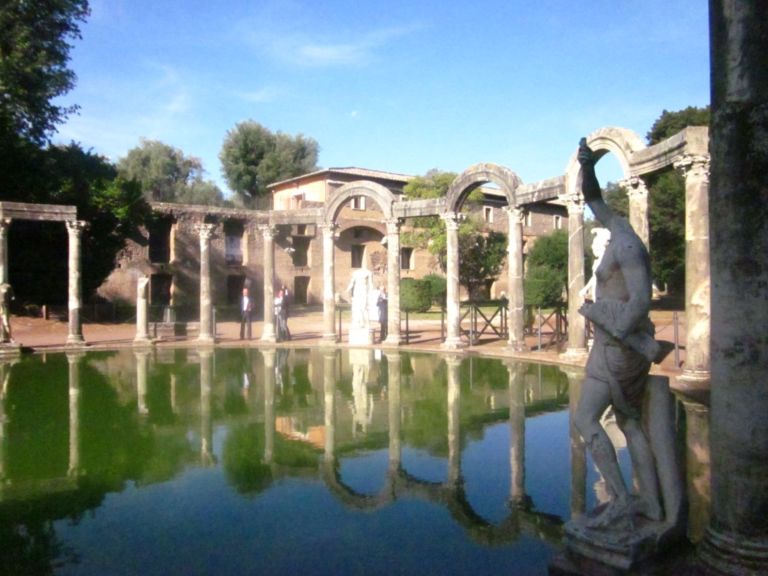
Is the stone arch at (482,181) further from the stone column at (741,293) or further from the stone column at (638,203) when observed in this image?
the stone column at (741,293)

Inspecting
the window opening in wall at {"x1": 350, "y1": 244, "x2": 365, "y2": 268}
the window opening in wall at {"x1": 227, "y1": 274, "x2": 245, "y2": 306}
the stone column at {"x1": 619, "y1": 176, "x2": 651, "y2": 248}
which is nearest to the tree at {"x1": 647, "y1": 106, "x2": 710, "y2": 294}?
the window opening in wall at {"x1": 350, "y1": 244, "x2": 365, "y2": 268}

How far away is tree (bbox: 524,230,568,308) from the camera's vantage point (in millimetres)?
19938

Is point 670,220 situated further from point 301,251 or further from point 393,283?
point 301,251

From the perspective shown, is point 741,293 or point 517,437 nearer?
point 741,293

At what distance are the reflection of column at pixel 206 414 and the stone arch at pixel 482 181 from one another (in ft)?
25.3

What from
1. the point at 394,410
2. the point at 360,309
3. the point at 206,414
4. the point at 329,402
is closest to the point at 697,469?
the point at 394,410

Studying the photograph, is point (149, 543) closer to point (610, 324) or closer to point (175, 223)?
point (610, 324)

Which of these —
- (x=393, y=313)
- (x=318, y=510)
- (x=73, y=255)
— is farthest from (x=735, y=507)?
(x=73, y=255)

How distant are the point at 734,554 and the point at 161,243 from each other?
34370 mm

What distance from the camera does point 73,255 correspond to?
2003cm

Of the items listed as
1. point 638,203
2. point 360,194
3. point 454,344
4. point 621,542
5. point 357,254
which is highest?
point 360,194

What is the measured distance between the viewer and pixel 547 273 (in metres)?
24.0

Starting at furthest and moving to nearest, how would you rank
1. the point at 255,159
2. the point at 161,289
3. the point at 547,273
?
the point at 255,159
the point at 161,289
the point at 547,273

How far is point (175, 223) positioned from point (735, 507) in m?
33.7
